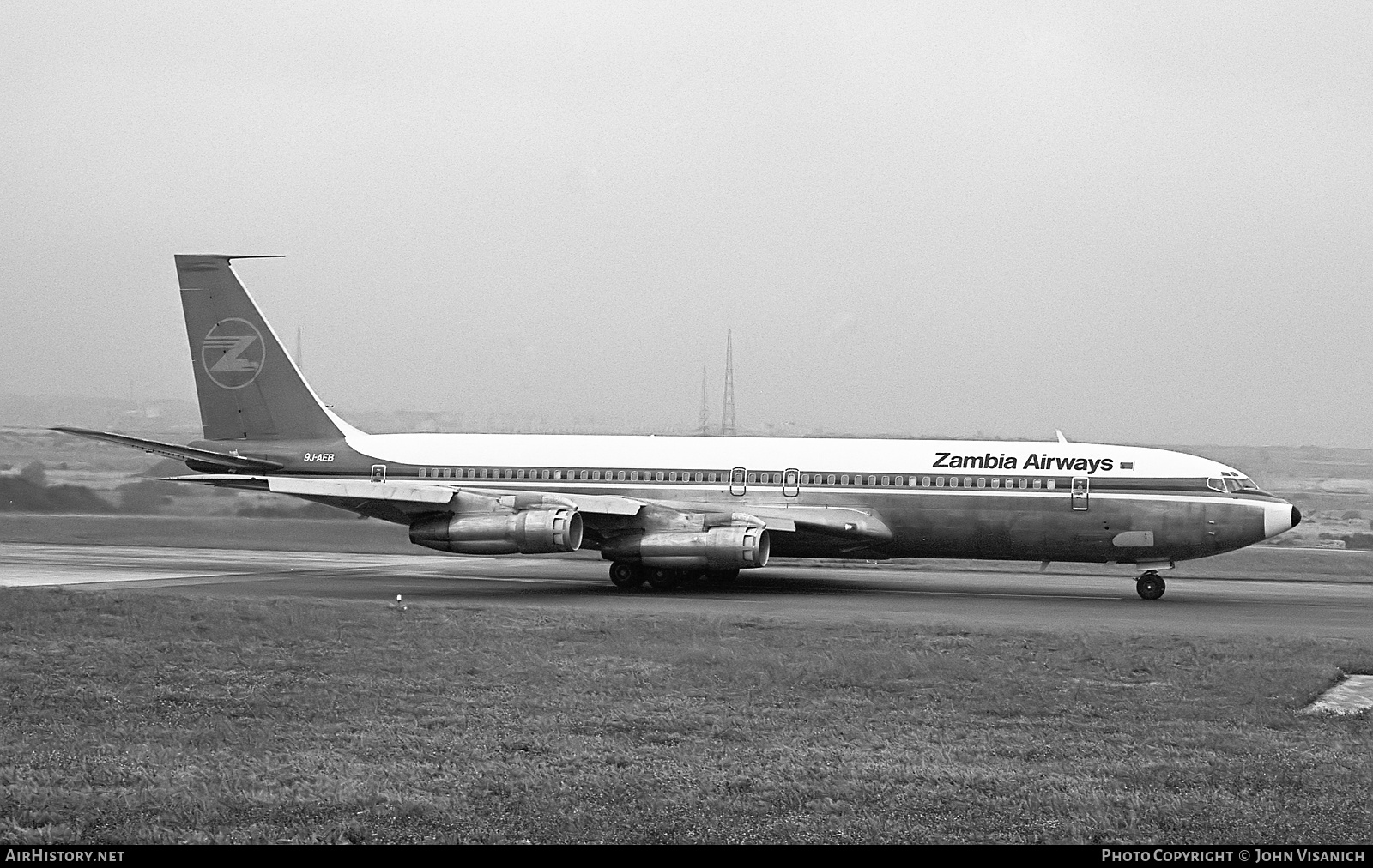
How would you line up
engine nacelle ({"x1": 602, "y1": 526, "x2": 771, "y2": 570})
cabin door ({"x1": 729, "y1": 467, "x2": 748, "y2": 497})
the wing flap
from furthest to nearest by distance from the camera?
1. cabin door ({"x1": 729, "y1": 467, "x2": 748, "y2": 497})
2. the wing flap
3. engine nacelle ({"x1": 602, "y1": 526, "x2": 771, "y2": 570})

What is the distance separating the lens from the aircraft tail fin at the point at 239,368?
30.9m

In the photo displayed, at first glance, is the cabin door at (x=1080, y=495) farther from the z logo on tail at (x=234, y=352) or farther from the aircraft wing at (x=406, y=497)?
the z logo on tail at (x=234, y=352)

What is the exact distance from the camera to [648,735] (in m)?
10.6

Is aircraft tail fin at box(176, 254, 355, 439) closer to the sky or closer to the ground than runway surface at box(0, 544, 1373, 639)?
closer to the sky

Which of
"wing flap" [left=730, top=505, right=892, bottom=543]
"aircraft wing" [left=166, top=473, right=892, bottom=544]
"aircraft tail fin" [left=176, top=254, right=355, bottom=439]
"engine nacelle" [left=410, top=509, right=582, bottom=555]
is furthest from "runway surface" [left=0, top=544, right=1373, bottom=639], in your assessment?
"aircraft tail fin" [left=176, top=254, right=355, bottom=439]

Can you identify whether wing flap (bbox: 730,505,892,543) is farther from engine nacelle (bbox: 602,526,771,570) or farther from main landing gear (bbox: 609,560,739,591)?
main landing gear (bbox: 609,560,739,591)

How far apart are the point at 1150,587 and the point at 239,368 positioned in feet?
66.3

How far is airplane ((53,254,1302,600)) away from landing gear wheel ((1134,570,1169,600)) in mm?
33

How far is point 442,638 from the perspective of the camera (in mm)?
16031

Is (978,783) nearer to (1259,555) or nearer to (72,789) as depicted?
(72,789)

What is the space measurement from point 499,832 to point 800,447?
69.7 feet

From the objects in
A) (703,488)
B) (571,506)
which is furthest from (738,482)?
(571,506)

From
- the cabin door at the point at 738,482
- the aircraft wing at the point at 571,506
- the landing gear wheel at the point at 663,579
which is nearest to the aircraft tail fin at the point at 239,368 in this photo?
the aircraft wing at the point at 571,506

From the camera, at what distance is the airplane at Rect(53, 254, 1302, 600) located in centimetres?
2592
